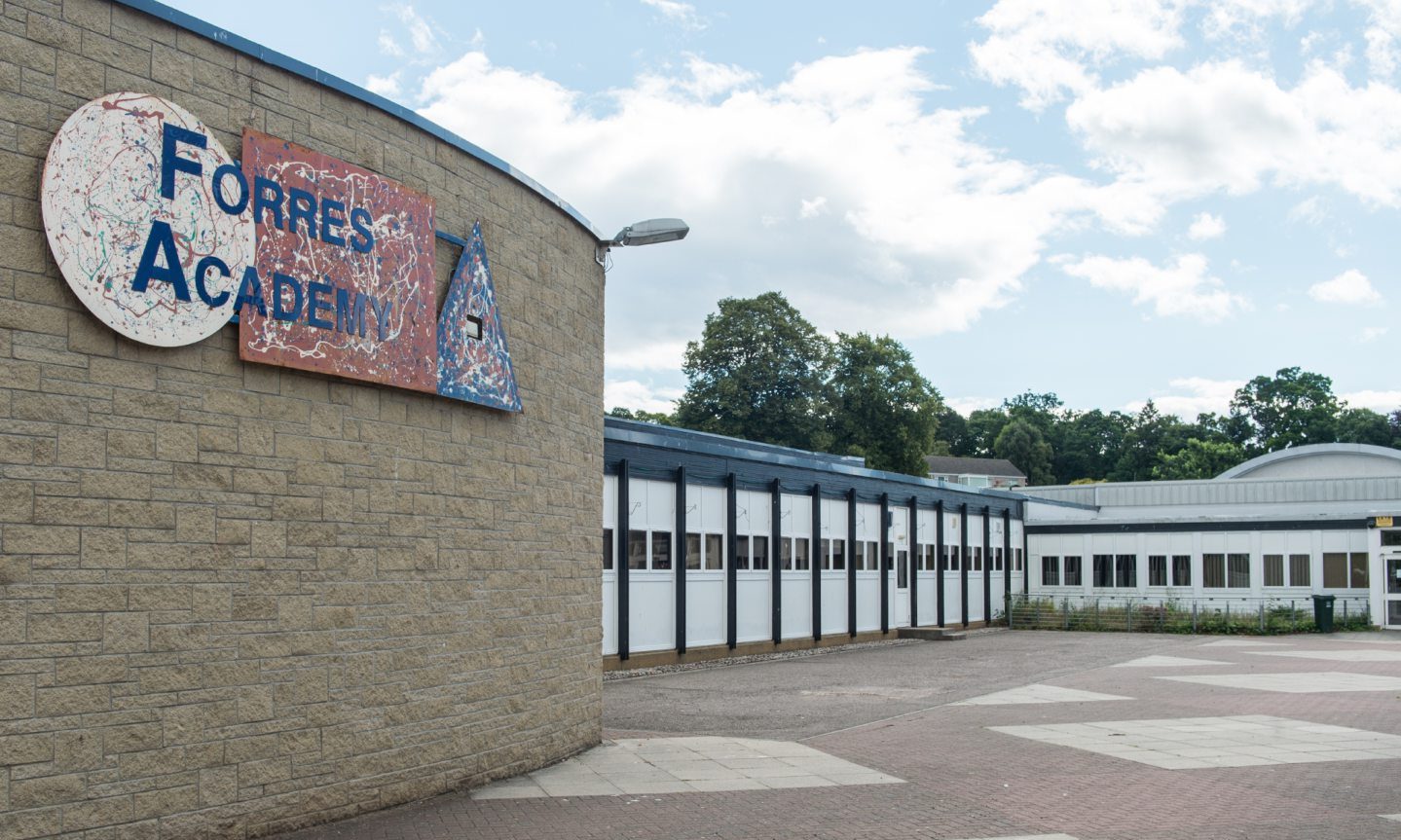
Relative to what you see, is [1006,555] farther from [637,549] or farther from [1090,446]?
[1090,446]

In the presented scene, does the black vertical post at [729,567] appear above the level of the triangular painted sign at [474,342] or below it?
below

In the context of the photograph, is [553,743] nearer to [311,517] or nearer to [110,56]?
[311,517]

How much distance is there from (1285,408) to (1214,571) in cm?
8051

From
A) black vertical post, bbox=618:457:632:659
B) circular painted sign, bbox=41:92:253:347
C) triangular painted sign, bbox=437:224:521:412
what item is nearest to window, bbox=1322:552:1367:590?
black vertical post, bbox=618:457:632:659

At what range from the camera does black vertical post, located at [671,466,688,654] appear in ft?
72.9

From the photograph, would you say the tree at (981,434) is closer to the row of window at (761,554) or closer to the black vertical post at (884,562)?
the row of window at (761,554)

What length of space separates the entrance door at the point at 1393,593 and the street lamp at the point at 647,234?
30.2 m

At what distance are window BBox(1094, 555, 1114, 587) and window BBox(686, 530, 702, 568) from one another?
21.4 metres

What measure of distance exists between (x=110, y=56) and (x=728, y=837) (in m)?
6.30

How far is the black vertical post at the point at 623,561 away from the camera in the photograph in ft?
67.4

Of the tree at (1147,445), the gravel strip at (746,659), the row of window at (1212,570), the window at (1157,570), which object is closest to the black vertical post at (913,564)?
the gravel strip at (746,659)

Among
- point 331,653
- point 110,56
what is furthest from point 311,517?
point 110,56

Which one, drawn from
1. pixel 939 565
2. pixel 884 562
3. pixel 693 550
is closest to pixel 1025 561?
pixel 939 565

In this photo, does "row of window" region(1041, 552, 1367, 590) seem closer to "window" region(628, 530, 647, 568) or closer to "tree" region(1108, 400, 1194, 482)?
"window" region(628, 530, 647, 568)
